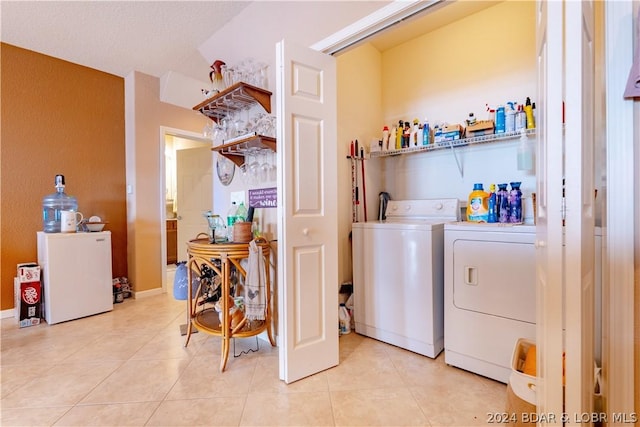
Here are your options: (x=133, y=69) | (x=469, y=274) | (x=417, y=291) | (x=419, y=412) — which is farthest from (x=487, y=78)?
(x=133, y=69)

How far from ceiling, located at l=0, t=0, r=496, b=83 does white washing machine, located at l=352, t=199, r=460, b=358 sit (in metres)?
1.35

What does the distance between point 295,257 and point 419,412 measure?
0.99m

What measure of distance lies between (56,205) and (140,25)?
1.93 metres

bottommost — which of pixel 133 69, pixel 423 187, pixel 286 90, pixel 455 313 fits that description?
pixel 455 313

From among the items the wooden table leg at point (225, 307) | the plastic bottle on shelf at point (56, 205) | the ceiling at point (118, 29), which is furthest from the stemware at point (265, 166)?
the plastic bottle on shelf at point (56, 205)

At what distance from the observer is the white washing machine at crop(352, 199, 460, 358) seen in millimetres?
1903

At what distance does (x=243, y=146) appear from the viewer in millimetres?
2078

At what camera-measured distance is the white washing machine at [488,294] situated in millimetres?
1545

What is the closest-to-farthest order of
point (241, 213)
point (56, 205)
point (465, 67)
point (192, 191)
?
point (241, 213)
point (465, 67)
point (56, 205)
point (192, 191)

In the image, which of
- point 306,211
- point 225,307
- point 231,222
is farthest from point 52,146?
point 306,211

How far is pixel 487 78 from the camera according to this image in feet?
7.51

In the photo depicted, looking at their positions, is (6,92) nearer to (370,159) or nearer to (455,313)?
(370,159)

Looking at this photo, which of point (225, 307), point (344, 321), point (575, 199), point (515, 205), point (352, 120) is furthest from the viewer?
point (352, 120)

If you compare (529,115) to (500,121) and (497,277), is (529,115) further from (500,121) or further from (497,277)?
(497,277)
